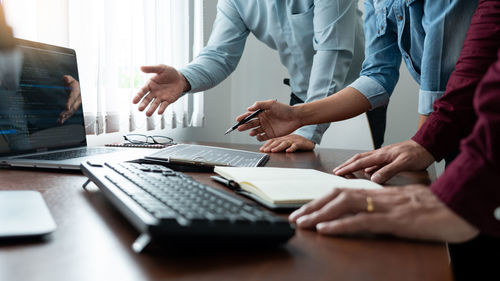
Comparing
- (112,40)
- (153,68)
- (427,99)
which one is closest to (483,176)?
(427,99)

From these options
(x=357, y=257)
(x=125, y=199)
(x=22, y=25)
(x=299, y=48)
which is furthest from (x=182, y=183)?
(x=299, y=48)

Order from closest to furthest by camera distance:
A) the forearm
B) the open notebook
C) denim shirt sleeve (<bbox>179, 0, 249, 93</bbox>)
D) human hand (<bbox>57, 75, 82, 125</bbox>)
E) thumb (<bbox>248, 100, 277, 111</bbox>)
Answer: the open notebook → human hand (<bbox>57, 75, 82, 125</bbox>) → thumb (<bbox>248, 100, 277, 111</bbox>) → the forearm → denim shirt sleeve (<bbox>179, 0, 249, 93</bbox>)

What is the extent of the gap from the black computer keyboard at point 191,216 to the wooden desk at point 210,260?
2cm

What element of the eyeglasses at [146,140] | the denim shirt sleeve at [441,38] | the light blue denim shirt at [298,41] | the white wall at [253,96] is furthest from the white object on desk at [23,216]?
the white wall at [253,96]

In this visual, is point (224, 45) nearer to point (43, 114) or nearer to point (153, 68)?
point (153, 68)

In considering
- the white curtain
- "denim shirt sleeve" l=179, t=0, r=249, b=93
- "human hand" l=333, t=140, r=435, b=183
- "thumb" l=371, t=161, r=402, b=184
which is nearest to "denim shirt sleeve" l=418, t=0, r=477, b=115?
"human hand" l=333, t=140, r=435, b=183

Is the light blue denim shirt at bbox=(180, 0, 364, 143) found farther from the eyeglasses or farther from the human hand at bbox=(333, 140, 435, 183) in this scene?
the human hand at bbox=(333, 140, 435, 183)

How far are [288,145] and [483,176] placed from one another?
90cm

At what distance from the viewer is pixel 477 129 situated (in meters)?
0.43

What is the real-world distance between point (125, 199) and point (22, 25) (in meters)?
1.09

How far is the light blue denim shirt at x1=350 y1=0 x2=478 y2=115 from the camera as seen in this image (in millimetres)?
981

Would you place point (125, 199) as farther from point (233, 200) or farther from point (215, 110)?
point (215, 110)

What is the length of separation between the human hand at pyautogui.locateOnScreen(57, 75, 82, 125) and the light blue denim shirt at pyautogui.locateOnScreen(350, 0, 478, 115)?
2.66ft

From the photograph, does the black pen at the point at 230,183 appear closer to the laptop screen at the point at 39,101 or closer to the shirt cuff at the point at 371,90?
the laptop screen at the point at 39,101
